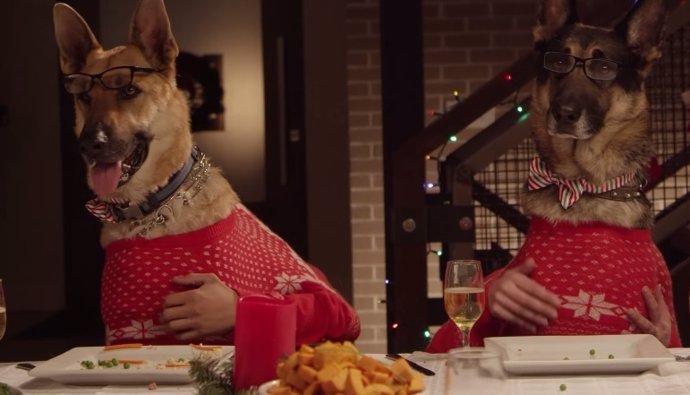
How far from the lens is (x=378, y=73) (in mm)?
5582

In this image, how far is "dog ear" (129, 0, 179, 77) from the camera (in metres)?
2.47

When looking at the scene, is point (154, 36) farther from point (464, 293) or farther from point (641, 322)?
point (641, 322)

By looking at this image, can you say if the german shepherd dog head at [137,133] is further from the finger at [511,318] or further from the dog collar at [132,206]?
the finger at [511,318]

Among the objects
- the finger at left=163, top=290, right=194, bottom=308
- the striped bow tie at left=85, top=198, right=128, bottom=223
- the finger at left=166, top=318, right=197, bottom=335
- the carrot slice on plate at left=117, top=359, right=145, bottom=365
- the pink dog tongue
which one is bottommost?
the carrot slice on plate at left=117, top=359, right=145, bottom=365

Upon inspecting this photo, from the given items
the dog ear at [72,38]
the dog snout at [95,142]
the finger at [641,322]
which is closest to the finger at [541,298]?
the finger at [641,322]

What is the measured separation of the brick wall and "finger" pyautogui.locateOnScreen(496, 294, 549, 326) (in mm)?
3171

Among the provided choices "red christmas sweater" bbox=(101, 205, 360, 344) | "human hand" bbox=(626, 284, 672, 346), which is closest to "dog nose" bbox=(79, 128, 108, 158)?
"red christmas sweater" bbox=(101, 205, 360, 344)

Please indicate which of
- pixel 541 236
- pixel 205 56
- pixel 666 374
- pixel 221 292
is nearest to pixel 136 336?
pixel 221 292

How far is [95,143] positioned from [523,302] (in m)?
1.03

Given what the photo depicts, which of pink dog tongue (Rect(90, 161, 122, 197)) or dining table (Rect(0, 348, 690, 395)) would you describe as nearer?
dining table (Rect(0, 348, 690, 395))

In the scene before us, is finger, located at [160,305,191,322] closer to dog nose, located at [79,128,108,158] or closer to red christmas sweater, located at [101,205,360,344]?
red christmas sweater, located at [101,205,360,344]

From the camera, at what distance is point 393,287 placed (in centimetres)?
349

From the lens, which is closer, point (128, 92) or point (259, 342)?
point (259, 342)

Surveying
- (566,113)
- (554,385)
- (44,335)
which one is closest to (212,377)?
(554,385)
